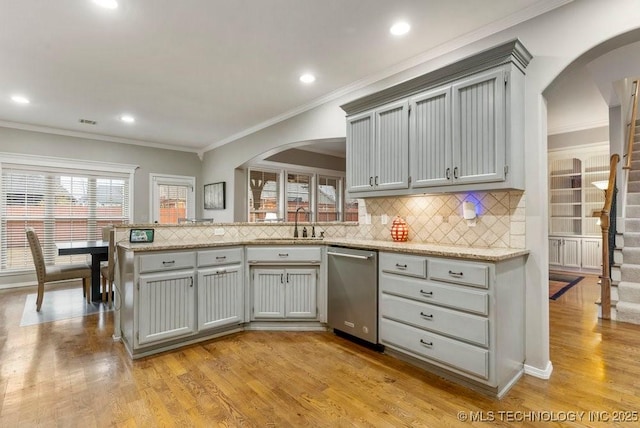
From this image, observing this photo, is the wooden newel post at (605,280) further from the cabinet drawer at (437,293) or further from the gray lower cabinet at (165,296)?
the gray lower cabinet at (165,296)

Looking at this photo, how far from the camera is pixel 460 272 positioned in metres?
2.26

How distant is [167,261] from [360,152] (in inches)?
83.8

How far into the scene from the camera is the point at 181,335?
2.93 meters

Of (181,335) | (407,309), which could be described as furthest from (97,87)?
(407,309)

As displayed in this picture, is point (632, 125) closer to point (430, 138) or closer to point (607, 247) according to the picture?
point (607, 247)

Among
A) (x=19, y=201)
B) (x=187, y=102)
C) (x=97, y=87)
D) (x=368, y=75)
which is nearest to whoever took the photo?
(x=368, y=75)

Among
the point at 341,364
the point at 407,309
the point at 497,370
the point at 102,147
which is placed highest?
the point at 102,147

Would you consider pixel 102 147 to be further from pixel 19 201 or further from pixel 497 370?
pixel 497 370

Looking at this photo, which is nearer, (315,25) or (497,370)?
(497,370)

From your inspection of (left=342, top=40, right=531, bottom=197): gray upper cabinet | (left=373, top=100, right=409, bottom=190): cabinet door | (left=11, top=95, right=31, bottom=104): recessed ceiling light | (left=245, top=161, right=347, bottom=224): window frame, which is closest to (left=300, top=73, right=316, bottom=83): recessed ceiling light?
(left=342, top=40, right=531, bottom=197): gray upper cabinet

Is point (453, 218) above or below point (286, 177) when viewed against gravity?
below

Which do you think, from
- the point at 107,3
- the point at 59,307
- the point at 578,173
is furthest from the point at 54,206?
the point at 578,173

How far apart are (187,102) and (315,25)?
2.52 m

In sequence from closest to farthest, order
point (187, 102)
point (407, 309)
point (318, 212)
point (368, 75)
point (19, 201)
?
point (407, 309)
point (368, 75)
point (187, 102)
point (19, 201)
point (318, 212)
